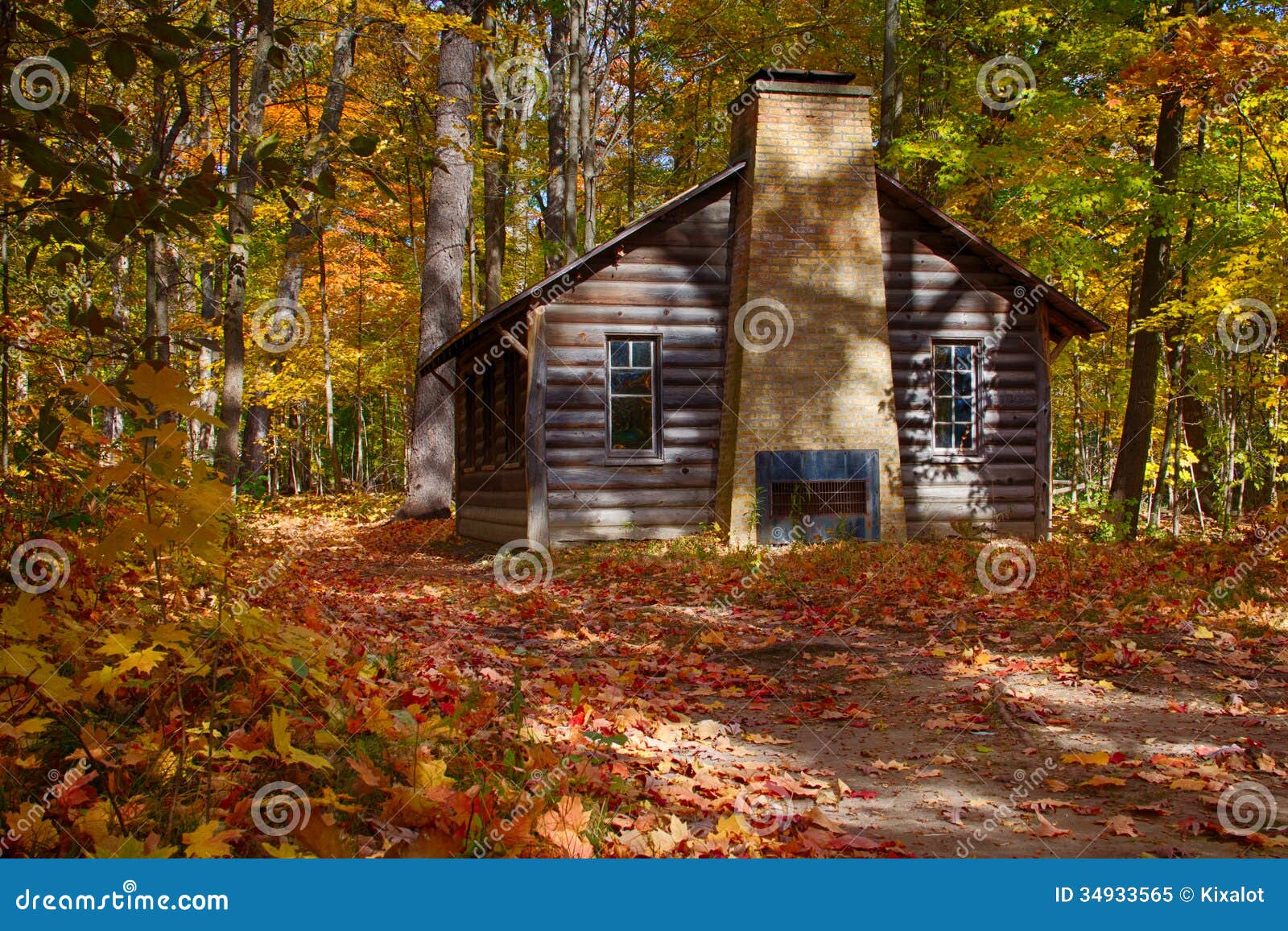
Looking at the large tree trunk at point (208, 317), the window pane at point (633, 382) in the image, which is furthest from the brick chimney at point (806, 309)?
the large tree trunk at point (208, 317)

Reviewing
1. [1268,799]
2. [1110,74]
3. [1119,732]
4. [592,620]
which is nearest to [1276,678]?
[1119,732]

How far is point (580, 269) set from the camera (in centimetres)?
1534

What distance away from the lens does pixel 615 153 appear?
31094mm

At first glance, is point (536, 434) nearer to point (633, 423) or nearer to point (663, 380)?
point (633, 423)

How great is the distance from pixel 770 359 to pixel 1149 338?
786 cm

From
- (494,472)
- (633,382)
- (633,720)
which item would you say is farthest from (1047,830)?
(494,472)

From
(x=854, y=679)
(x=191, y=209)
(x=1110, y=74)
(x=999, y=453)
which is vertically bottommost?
(x=854, y=679)

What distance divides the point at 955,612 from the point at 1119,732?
399 centimetres

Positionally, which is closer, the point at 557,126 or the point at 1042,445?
the point at 1042,445

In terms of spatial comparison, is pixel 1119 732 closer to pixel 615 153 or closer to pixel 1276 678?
pixel 1276 678

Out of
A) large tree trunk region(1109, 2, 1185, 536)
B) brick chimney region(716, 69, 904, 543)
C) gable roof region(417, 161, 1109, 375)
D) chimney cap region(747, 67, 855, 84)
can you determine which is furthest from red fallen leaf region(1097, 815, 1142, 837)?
large tree trunk region(1109, 2, 1185, 536)

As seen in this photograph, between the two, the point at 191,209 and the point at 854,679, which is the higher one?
the point at 191,209

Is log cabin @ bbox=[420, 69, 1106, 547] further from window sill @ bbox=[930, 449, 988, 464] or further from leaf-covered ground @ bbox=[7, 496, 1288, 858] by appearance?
leaf-covered ground @ bbox=[7, 496, 1288, 858]

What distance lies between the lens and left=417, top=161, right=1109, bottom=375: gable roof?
48.8 feet
